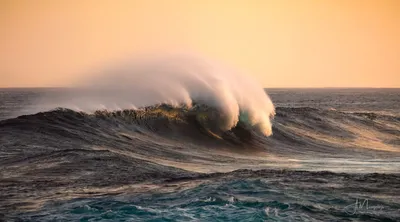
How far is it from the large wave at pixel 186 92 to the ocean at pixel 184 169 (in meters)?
0.30

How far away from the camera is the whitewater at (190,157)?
31.4ft

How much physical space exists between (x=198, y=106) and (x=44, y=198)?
15644 millimetres

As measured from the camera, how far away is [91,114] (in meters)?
22.2

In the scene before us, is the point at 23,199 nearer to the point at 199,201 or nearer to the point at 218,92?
the point at 199,201

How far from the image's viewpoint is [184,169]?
45.9 feet

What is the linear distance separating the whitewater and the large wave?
0.24 ft

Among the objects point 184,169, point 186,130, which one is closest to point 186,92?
point 186,130

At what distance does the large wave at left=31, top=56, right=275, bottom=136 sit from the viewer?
82.6ft

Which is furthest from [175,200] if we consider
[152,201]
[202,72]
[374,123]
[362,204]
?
[374,123]
